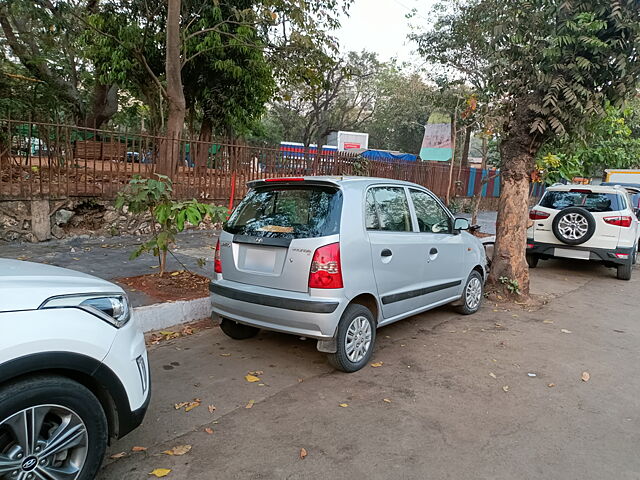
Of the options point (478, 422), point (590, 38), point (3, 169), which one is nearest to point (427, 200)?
point (478, 422)

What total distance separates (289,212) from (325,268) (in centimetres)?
69

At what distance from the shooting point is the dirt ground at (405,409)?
9.23 ft

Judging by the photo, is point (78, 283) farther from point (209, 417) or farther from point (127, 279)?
point (127, 279)

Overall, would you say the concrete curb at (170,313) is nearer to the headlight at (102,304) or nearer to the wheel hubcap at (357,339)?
the wheel hubcap at (357,339)

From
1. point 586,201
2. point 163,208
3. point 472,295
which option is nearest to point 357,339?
point 472,295

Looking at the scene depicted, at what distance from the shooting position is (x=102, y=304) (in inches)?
96.7

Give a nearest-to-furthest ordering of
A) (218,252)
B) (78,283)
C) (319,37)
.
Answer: (78,283) → (218,252) → (319,37)

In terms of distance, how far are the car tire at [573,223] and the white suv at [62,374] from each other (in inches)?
319

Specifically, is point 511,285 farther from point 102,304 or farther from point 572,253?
point 102,304

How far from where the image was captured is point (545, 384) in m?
4.06

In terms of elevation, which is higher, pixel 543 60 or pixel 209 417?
pixel 543 60

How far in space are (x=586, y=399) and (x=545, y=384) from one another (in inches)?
13.0

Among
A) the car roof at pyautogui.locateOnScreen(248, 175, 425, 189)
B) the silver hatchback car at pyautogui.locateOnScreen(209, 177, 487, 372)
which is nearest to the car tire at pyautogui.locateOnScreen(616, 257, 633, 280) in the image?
the silver hatchback car at pyautogui.locateOnScreen(209, 177, 487, 372)

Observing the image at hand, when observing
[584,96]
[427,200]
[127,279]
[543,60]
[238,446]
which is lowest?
[238,446]
